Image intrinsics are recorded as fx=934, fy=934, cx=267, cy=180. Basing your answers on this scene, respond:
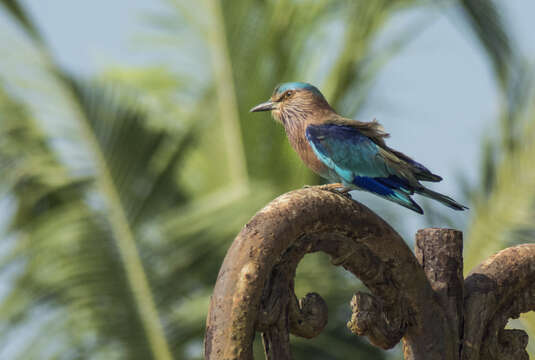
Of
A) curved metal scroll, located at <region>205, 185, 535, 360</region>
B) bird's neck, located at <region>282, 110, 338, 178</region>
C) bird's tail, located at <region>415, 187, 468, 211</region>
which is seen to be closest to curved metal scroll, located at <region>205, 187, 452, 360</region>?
curved metal scroll, located at <region>205, 185, 535, 360</region>

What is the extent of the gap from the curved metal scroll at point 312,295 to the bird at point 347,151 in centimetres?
37

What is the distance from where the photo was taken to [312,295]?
8.23 ft

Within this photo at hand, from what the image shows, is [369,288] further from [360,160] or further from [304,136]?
[304,136]

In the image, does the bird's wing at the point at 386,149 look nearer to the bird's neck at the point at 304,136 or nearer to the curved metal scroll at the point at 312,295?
the bird's neck at the point at 304,136

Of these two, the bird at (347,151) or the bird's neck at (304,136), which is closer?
the bird at (347,151)

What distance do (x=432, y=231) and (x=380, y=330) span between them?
1.39ft

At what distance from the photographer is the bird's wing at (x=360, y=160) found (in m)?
3.23

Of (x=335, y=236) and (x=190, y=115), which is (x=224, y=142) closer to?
(x=190, y=115)

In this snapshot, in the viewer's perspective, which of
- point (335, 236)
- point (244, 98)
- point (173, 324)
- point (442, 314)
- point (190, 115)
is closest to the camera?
point (335, 236)

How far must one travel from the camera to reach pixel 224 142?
11.8 meters

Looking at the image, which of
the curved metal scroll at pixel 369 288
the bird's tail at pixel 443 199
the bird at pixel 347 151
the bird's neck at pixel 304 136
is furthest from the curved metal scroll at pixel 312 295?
the bird's neck at pixel 304 136

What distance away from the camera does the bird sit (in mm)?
3203

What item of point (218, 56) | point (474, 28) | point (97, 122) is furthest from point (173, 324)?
point (474, 28)

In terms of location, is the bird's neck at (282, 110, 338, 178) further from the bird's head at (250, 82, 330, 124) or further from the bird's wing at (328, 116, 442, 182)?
the bird's wing at (328, 116, 442, 182)
